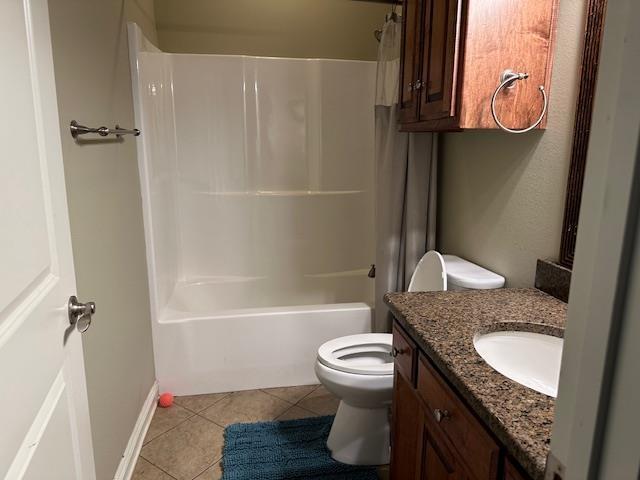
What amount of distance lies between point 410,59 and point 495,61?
49 cm

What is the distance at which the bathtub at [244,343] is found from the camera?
2.31 m

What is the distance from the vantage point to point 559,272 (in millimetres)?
1378

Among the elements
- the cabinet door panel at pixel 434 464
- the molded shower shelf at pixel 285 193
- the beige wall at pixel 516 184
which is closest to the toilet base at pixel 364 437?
the cabinet door panel at pixel 434 464

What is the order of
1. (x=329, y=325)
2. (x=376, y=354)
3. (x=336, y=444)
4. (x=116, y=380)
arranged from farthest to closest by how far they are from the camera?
(x=329, y=325) → (x=376, y=354) → (x=336, y=444) → (x=116, y=380)

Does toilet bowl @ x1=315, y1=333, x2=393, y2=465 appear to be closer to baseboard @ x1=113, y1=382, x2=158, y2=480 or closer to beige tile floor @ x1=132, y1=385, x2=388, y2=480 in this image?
beige tile floor @ x1=132, y1=385, x2=388, y2=480

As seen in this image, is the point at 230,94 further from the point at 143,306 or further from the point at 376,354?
the point at 376,354

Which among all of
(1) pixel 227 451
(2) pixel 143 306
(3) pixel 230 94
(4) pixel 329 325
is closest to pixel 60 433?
(1) pixel 227 451

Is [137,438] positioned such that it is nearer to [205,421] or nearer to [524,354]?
[205,421]

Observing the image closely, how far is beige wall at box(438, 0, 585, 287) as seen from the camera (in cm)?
137

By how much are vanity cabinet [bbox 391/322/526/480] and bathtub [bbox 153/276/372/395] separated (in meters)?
1.01

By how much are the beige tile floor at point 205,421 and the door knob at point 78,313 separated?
1.09 m

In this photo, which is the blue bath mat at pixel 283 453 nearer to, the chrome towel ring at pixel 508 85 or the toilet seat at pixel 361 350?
the toilet seat at pixel 361 350

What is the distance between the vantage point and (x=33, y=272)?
78 centimetres

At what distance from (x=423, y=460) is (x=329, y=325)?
1.28m
